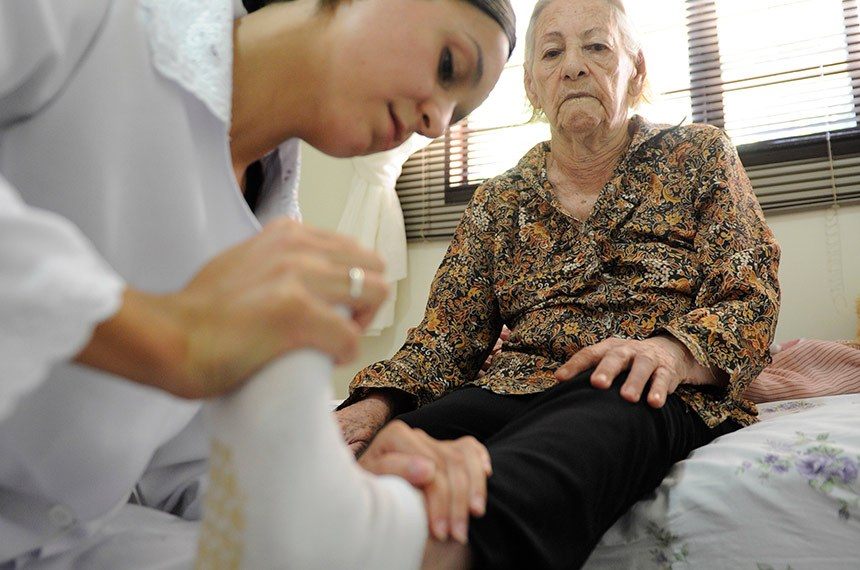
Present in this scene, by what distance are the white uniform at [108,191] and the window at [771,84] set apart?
1596 mm

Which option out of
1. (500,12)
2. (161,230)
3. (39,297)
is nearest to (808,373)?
(500,12)

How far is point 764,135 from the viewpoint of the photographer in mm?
2334

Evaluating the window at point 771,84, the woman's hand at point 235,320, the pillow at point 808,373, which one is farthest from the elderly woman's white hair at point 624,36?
the woman's hand at point 235,320

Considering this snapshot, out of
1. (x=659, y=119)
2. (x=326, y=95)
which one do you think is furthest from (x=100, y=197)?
(x=659, y=119)

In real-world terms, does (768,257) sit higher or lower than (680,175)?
lower

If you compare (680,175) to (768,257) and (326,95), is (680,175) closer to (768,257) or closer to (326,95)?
(768,257)

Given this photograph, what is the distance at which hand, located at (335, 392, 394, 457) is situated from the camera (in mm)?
1179

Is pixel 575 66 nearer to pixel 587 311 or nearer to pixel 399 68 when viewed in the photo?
pixel 587 311

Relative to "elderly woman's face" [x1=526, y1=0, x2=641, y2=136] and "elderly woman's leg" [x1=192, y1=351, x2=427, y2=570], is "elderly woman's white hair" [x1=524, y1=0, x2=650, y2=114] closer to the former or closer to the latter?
"elderly woman's face" [x1=526, y1=0, x2=641, y2=136]

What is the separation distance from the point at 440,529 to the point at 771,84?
87.6 inches

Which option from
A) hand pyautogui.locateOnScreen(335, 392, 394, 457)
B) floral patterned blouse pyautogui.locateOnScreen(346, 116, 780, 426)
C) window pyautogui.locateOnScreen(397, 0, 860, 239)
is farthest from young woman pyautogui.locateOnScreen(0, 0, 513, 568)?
window pyautogui.locateOnScreen(397, 0, 860, 239)

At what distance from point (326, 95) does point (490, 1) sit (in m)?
0.19

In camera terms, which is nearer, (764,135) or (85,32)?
(85,32)

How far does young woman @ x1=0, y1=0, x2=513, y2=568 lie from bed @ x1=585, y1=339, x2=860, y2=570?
421 mm
